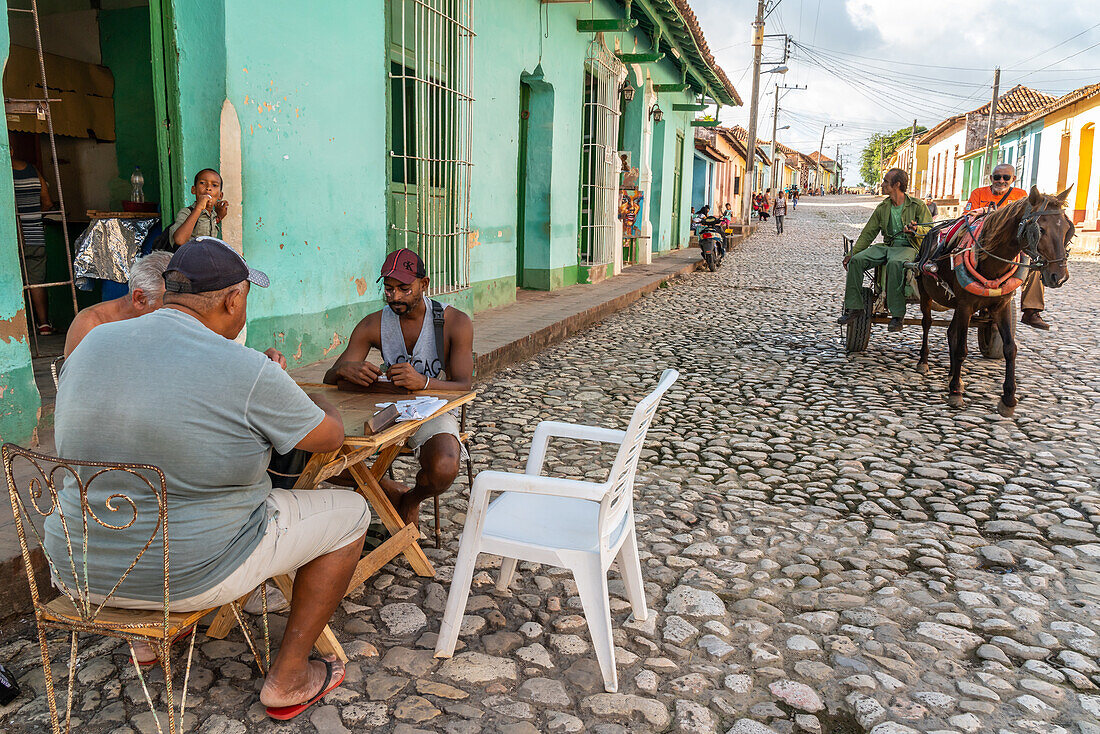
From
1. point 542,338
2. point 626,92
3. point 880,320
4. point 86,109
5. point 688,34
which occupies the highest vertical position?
point 688,34

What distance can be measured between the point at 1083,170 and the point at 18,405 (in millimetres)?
28354

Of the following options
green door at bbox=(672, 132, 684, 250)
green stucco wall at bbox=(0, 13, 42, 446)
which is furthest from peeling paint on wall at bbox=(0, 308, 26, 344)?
green door at bbox=(672, 132, 684, 250)

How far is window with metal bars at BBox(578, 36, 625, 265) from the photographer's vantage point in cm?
1305

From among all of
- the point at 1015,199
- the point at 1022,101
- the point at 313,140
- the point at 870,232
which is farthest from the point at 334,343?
the point at 1022,101

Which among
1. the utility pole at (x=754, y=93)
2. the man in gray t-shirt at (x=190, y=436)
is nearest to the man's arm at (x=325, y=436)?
the man in gray t-shirt at (x=190, y=436)

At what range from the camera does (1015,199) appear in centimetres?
749

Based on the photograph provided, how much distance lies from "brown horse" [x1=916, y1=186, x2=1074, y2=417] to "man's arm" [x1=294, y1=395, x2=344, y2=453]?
208 inches

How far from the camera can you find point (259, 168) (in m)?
5.49

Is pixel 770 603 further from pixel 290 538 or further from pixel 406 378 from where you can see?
pixel 290 538

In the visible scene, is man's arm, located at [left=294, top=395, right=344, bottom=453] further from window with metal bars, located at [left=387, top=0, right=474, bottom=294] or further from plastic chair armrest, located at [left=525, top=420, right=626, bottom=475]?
window with metal bars, located at [left=387, top=0, right=474, bottom=294]

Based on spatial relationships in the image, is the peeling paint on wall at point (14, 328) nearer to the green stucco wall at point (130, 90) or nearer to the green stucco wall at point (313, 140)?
the green stucco wall at point (313, 140)

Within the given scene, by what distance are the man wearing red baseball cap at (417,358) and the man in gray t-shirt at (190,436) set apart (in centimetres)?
Result: 107

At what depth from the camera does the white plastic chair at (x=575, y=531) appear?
263cm

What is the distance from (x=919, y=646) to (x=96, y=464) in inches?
103
